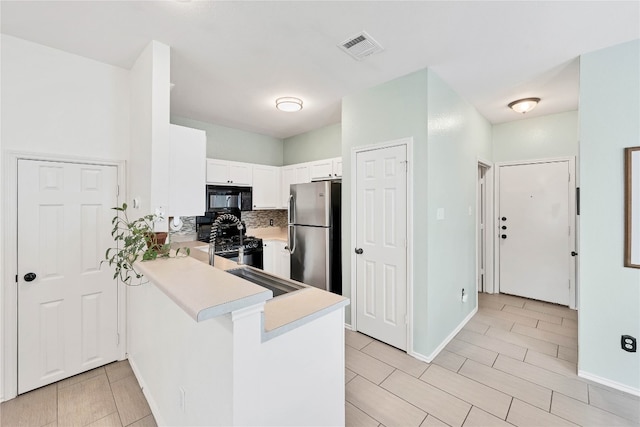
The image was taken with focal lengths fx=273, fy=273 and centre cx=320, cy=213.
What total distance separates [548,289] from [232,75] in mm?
4941

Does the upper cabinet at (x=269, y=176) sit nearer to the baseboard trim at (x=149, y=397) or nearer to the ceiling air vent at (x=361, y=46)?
the ceiling air vent at (x=361, y=46)

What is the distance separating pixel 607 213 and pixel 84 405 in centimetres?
418

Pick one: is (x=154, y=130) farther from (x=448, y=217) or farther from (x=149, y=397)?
(x=448, y=217)

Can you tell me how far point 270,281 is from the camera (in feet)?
6.79

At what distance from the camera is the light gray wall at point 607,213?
6.77ft

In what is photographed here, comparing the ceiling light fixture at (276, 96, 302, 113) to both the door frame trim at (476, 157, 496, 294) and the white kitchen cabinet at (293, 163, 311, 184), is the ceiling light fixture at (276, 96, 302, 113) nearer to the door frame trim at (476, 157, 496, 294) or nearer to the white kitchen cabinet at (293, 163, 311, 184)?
the white kitchen cabinet at (293, 163, 311, 184)

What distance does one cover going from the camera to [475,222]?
3584 mm

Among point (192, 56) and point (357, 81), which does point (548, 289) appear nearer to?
point (357, 81)

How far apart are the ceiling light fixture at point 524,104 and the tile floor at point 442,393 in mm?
2637

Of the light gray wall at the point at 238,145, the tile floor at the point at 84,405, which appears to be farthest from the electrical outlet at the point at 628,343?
the light gray wall at the point at 238,145

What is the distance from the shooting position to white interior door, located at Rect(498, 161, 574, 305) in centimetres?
378

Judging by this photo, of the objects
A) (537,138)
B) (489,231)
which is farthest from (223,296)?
(537,138)

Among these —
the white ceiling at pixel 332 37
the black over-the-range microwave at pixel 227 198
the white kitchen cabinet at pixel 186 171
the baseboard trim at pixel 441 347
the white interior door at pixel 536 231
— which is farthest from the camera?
the black over-the-range microwave at pixel 227 198

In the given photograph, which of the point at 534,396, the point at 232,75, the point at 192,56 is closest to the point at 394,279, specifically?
the point at 534,396
